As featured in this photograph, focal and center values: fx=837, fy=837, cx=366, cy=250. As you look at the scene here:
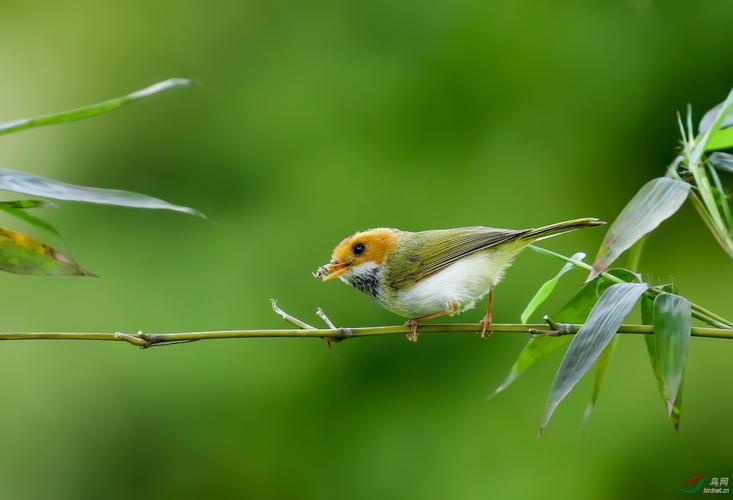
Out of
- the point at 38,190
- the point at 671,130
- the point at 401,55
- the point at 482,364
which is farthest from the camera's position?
the point at 401,55

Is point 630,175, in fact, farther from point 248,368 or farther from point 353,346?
point 248,368

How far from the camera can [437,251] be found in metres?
2.83

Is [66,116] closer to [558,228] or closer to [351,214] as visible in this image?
[558,228]

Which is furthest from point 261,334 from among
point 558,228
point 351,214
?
point 351,214

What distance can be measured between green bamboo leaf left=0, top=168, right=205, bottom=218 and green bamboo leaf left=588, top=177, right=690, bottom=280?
0.76m

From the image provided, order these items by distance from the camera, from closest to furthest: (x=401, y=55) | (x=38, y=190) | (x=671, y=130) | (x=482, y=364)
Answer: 1. (x=38, y=190)
2. (x=482, y=364)
3. (x=671, y=130)
4. (x=401, y=55)

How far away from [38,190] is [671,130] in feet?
16.0

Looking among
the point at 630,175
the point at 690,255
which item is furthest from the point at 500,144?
the point at 690,255

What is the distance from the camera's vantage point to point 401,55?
6.05m

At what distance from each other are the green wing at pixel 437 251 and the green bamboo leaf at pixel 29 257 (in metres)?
1.34

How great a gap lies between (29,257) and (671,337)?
1.23 metres

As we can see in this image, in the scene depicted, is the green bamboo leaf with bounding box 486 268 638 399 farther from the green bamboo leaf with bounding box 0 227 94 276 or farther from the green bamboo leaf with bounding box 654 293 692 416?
the green bamboo leaf with bounding box 0 227 94 276

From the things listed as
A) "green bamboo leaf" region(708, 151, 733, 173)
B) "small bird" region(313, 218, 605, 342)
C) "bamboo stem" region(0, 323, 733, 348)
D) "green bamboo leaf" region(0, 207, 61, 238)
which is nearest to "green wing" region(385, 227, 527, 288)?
"small bird" region(313, 218, 605, 342)

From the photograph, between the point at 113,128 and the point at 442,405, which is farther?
the point at 113,128
